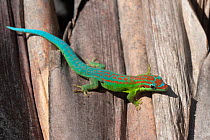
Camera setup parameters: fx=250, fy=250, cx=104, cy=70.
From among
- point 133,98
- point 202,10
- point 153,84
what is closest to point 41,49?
point 133,98

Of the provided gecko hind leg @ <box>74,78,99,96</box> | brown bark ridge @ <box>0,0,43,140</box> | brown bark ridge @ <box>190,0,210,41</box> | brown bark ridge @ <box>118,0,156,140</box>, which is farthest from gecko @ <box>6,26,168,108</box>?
brown bark ridge @ <box>190,0,210,41</box>

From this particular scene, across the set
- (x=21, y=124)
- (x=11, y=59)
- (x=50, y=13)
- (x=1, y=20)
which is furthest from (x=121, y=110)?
(x=1, y=20)

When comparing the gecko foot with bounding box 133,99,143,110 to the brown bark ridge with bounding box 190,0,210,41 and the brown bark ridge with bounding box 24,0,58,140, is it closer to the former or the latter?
the brown bark ridge with bounding box 24,0,58,140

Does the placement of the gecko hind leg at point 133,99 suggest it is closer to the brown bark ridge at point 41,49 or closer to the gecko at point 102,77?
the gecko at point 102,77

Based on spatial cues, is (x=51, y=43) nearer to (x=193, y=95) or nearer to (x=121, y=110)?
(x=121, y=110)

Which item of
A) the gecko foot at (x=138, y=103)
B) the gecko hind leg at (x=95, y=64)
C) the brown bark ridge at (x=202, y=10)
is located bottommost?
the gecko foot at (x=138, y=103)

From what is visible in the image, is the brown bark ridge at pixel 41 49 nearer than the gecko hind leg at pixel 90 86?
Yes

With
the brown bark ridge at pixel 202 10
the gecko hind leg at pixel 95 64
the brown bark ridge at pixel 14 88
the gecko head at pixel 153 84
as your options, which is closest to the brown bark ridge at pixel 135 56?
the gecko head at pixel 153 84
